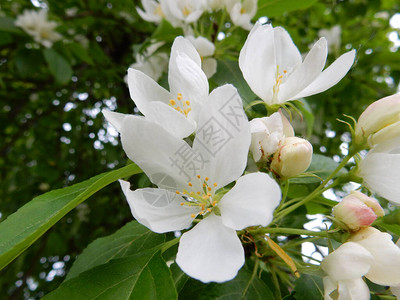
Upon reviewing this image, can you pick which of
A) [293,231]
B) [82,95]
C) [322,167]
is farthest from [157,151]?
[82,95]

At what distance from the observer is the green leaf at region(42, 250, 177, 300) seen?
0.69m

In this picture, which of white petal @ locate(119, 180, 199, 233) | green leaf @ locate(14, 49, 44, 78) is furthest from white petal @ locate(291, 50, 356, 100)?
green leaf @ locate(14, 49, 44, 78)

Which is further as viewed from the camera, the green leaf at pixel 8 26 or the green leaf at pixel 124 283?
the green leaf at pixel 8 26

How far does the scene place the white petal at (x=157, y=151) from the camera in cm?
65

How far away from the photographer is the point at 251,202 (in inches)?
24.7

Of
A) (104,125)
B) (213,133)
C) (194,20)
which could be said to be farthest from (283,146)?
(104,125)

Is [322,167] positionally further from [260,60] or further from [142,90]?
[142,90]

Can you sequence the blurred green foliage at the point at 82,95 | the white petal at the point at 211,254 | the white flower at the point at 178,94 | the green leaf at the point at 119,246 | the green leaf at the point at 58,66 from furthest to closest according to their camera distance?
the blurred green foliage at the point at 82,95
the green leaf at the point at 58,66
the green leaf at the point at 119,246
the white flower at the point at 178,94
the white petal at the point at 211,254

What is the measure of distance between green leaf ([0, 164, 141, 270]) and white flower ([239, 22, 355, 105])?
341mm

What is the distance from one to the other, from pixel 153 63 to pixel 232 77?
14.8 inches

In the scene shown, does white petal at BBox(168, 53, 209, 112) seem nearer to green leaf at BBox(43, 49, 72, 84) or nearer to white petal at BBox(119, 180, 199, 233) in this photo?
white petal at BBox(119, 180, 199, 233)

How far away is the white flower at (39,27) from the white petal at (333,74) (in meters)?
2.06

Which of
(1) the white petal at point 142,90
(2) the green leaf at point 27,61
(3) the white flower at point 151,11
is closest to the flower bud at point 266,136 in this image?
(1) the white petal at point 142,90

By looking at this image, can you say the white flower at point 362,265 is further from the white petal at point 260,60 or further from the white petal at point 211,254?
the white petal at point 260,60
